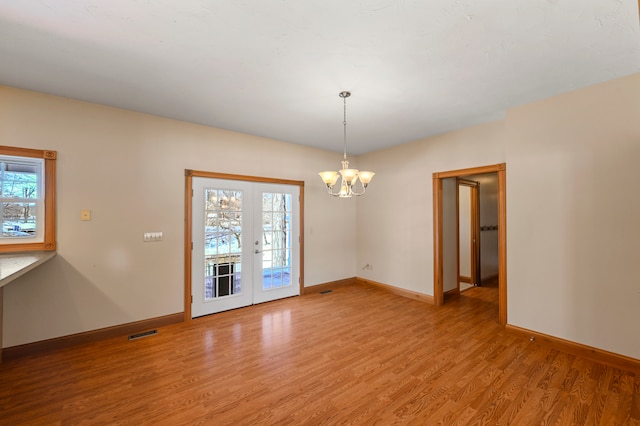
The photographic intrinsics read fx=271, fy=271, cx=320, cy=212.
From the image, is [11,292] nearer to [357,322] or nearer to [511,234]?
[357,322]

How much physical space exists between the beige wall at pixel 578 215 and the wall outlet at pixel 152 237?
4359 millimetres

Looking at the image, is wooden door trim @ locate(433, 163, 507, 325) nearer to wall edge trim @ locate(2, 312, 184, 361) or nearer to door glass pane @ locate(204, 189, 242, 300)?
door glass pane @ locate(204, 189, 242, 300)

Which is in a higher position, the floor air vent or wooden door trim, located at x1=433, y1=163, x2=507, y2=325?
wooden door trim, located at x1=433, y1=163, x2=507, y2=325

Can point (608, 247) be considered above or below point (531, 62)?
below

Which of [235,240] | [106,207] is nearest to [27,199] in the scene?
[106,207]

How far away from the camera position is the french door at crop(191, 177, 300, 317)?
151 inches

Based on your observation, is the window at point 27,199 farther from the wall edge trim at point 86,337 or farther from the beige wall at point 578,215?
the beige wall at point 578,215

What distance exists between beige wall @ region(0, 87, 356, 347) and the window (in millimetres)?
84

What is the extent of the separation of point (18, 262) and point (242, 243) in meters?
2.33

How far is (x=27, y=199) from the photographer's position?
2828 mm

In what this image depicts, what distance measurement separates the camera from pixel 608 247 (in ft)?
8.52

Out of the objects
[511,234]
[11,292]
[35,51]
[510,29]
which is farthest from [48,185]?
[511,234]

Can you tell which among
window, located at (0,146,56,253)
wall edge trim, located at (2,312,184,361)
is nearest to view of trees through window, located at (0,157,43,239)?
window, located at (0,146,56,253)

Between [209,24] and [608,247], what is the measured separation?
155 inches
